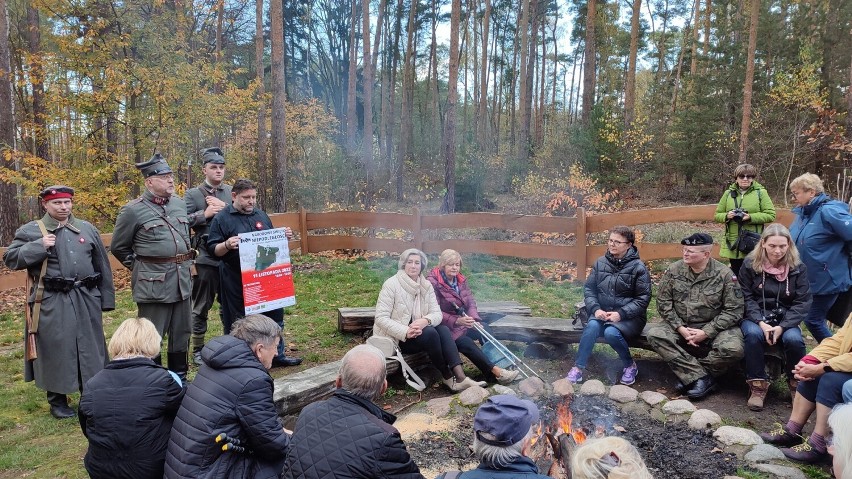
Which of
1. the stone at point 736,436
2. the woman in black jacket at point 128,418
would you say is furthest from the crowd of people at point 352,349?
the stone at point 736,436

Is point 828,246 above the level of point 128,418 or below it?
above

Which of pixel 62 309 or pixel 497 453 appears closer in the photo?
pixel 497 453

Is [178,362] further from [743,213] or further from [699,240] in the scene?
[743,213]

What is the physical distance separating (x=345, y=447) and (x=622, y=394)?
2943 millimetres

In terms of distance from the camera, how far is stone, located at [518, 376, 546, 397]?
441 centimetres

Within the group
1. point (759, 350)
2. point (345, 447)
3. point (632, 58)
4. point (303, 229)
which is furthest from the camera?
point (632, 58)

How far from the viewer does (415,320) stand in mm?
4586

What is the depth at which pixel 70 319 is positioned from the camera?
3945 mm

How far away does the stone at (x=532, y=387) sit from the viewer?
14.5ft

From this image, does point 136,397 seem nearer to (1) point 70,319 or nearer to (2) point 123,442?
(2) point 123,442

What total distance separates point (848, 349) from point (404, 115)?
2249cm

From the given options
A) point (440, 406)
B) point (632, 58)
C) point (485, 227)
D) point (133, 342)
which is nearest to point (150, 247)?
point (133, 342)

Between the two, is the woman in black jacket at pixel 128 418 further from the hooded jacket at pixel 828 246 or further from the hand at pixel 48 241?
the hooded jacket at pixel 828 246

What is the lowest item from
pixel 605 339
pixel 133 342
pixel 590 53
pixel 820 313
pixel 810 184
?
pixel 605 339
